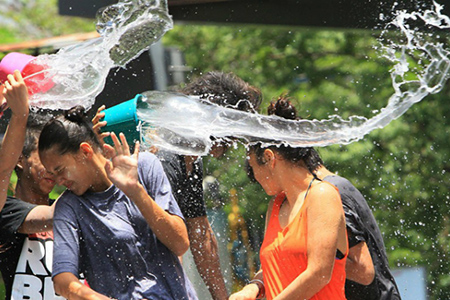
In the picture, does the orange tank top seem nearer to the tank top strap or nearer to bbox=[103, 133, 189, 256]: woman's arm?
the tank top strap

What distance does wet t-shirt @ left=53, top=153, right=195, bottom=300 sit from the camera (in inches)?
104

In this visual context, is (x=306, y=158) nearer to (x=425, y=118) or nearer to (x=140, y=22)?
(x=140, y=22)

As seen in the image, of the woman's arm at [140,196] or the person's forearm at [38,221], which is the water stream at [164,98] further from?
the person's forearm at [38,221]

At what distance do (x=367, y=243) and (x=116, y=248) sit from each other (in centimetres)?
105

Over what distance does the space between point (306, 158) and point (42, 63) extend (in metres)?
1.20

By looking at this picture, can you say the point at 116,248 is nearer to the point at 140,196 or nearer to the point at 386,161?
the point at 140,196

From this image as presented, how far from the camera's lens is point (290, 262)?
2.60 m

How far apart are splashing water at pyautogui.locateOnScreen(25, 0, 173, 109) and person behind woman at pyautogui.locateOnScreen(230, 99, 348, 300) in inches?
31.7

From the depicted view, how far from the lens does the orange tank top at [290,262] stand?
2.57 m

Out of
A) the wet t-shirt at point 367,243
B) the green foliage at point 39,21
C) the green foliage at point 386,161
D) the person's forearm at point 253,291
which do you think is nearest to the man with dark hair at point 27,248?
the person's forearm at point 253,291

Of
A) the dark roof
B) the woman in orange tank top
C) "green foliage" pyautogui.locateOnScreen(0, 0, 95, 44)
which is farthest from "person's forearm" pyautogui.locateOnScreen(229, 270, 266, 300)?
"green foliage" pyautogui.locateOnScreen(0, 0, 95, 44)

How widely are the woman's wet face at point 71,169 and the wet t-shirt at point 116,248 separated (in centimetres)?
4

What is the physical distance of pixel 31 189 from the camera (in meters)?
3.27

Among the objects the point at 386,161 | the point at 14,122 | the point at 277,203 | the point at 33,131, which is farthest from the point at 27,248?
the point at 386,161
